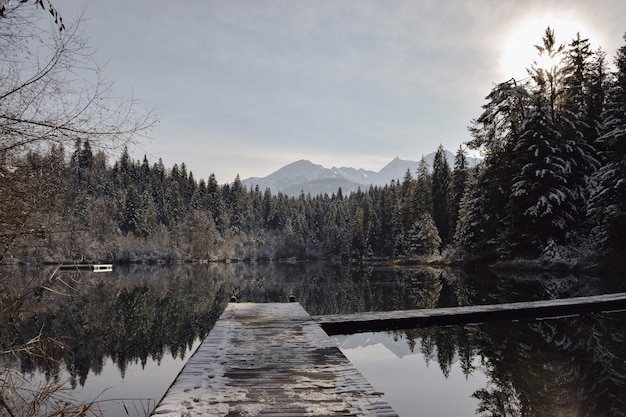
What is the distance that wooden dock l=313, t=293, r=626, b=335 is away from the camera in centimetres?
1080

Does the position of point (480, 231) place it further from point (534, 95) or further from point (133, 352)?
point (133, 352)

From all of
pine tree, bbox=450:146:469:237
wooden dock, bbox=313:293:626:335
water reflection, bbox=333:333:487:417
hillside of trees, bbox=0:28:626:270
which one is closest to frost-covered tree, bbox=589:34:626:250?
hillside of trees, bbox=0:28:626:270

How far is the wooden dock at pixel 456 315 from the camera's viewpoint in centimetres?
1080

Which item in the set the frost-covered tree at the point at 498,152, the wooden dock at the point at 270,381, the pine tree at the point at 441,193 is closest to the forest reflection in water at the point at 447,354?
the wooden dock at the point at 270,381

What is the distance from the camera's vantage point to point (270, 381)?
5.00 meters

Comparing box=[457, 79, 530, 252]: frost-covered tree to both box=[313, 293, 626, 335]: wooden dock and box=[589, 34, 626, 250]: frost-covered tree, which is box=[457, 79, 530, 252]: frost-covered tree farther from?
box=[313, 293, 626, 335]: wooden dock

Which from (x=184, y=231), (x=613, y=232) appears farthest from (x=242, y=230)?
(x=613, y=232)

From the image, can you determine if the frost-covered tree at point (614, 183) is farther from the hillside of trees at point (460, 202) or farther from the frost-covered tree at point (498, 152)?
the frost-covered tree at point (498, 152)

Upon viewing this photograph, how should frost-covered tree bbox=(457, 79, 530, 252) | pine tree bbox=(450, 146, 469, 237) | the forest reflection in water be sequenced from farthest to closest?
pine tree bbox=(450, 146, 469, 237) → frost-covered tree bbox=(457, 79, 530, 252) → the forest reflection in water

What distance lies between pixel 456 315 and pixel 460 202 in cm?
3960

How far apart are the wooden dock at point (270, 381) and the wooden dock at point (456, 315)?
3039 millimetres

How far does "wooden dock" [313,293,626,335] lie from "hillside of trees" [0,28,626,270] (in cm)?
629

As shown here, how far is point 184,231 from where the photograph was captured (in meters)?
94.4

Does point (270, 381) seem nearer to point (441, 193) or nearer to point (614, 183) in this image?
point (614, 183)
